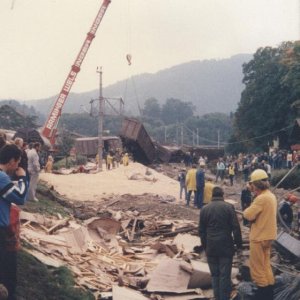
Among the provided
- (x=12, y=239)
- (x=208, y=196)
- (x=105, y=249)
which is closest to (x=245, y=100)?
(x=208, y=196)

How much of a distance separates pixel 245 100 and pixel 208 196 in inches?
1581

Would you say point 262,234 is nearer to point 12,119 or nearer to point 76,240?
point 76,240

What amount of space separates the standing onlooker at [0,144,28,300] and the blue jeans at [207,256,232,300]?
109 inches

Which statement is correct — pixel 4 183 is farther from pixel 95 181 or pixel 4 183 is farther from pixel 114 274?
pixel 95 181

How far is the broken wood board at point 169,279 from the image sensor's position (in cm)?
780

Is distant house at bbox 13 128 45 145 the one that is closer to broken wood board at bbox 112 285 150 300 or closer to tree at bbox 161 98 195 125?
broken wood board at bbox 112 285 150 300

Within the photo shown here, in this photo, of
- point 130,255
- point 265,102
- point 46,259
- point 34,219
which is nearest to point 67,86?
point 265,102

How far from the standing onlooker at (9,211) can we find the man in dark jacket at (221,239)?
2670 mm

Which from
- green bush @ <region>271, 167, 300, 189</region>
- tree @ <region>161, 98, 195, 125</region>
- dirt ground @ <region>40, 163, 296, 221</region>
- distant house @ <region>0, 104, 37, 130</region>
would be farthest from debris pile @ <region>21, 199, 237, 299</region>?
tree @ <region>161, 98, 195, 125</region>

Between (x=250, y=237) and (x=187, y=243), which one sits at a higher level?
(x=250, y=237)

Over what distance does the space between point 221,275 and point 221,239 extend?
20.0 inches

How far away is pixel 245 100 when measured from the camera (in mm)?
56344

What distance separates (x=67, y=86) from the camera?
128 ft

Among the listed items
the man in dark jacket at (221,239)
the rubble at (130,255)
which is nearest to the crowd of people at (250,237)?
the man in dark jacket at (221,239)
